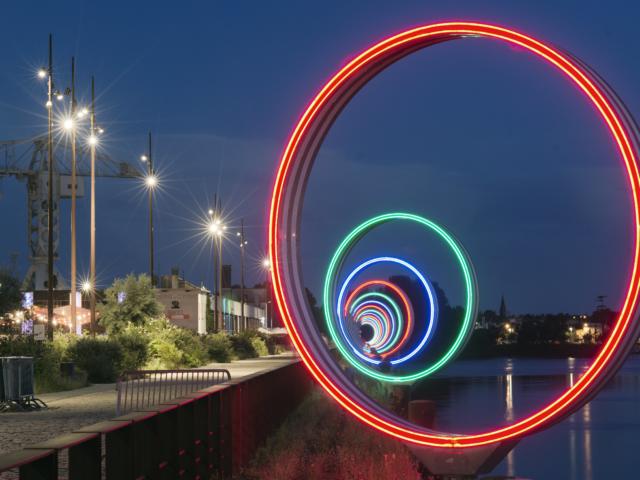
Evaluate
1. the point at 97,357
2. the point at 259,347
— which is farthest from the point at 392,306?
the point at 259,347

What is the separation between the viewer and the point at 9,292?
45.6 metres

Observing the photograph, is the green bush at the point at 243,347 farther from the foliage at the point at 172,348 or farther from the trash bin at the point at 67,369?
the trash bin at the point at 67,369

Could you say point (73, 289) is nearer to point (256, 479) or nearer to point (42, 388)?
point (42, 388)

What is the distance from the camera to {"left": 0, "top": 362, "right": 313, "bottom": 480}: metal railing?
7.09 m

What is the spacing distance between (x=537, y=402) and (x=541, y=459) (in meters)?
20.8

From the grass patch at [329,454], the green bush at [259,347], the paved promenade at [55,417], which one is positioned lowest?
the green bush at [259,347]

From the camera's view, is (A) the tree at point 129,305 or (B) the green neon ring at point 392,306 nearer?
(B) the green neon ring at point 392,306

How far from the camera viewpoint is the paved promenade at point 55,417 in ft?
61.8

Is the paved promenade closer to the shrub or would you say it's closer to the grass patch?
the shrub

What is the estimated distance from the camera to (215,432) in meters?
12.7

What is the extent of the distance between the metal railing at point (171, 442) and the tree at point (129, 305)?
38.6m

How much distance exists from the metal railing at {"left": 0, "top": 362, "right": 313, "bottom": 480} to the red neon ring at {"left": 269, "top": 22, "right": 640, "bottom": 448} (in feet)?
4.53

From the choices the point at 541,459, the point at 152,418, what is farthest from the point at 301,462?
the point at 541,459

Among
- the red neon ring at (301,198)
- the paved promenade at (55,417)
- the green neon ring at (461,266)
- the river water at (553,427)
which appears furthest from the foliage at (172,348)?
the red neon ring at (301,198)
